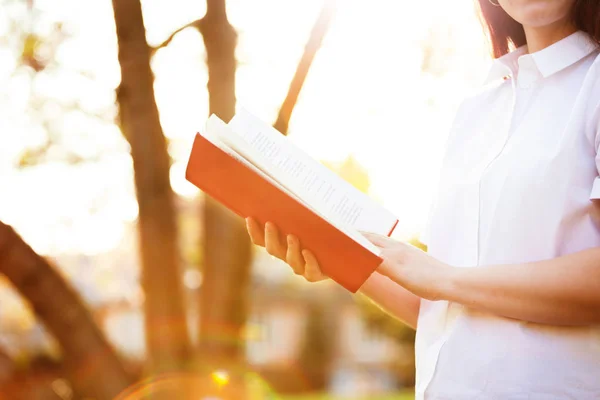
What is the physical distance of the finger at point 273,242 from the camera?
1.48m

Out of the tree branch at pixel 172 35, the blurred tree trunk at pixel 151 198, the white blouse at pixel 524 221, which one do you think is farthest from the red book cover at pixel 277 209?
the tree branch at pixel 172 35

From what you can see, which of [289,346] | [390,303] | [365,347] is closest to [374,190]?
[390,303]

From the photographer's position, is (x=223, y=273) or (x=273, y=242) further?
(x=223, y=273)

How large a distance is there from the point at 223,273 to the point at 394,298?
88.7 inches

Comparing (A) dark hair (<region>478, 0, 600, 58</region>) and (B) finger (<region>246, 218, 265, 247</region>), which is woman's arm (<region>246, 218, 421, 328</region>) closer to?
(B) finger (<region>246, 218, 265, 247</region>)

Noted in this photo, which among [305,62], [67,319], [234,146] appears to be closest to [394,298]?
[234,146]

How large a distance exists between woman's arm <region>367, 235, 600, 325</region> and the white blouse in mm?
49

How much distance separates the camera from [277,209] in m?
1.38

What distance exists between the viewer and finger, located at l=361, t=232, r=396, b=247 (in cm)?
137

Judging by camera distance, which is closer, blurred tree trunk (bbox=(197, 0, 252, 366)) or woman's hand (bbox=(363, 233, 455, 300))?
woman's hand (bbox=(363, 233, 455, 300))

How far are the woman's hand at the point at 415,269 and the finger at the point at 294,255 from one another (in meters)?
0.20

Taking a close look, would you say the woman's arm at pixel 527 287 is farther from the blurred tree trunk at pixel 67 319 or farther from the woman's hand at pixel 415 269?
the blurred tree trunk at pixel 67 319

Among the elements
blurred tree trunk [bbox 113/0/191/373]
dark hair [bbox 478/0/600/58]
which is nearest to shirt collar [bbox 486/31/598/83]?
dark hair [bbox 478/0/600/58]

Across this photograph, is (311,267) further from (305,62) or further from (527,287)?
(305,62)
